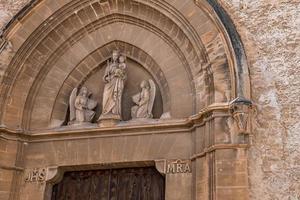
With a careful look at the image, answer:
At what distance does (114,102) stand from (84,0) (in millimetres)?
2048

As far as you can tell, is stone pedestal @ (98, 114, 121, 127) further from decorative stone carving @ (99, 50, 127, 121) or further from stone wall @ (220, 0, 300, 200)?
stone wall @ (220, 0, 300, 200)

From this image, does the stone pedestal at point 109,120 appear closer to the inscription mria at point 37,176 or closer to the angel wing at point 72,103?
the angel wing at point 72,103

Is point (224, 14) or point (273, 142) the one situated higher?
point (224, 14)

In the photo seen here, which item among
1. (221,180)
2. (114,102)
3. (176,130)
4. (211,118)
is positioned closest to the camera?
(221,180)

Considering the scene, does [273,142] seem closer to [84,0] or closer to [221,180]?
[221,180]

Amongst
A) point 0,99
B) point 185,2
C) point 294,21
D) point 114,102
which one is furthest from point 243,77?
point 0,99

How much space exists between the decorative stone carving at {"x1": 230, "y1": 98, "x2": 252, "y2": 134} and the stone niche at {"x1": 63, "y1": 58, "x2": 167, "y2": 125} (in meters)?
1.79

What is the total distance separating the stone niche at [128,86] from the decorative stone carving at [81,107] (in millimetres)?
108

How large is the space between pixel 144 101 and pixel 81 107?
120cm


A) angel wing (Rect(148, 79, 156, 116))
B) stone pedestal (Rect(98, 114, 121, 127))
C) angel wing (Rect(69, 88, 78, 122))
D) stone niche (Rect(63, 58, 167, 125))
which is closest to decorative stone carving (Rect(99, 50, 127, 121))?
stone pedestal (Rect(98, 114, 121, 127))

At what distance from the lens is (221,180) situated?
6.88 metres

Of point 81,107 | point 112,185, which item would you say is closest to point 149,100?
point 81,107

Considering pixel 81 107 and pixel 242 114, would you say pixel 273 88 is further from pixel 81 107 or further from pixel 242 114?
pixel 81 107

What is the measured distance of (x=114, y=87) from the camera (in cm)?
862
